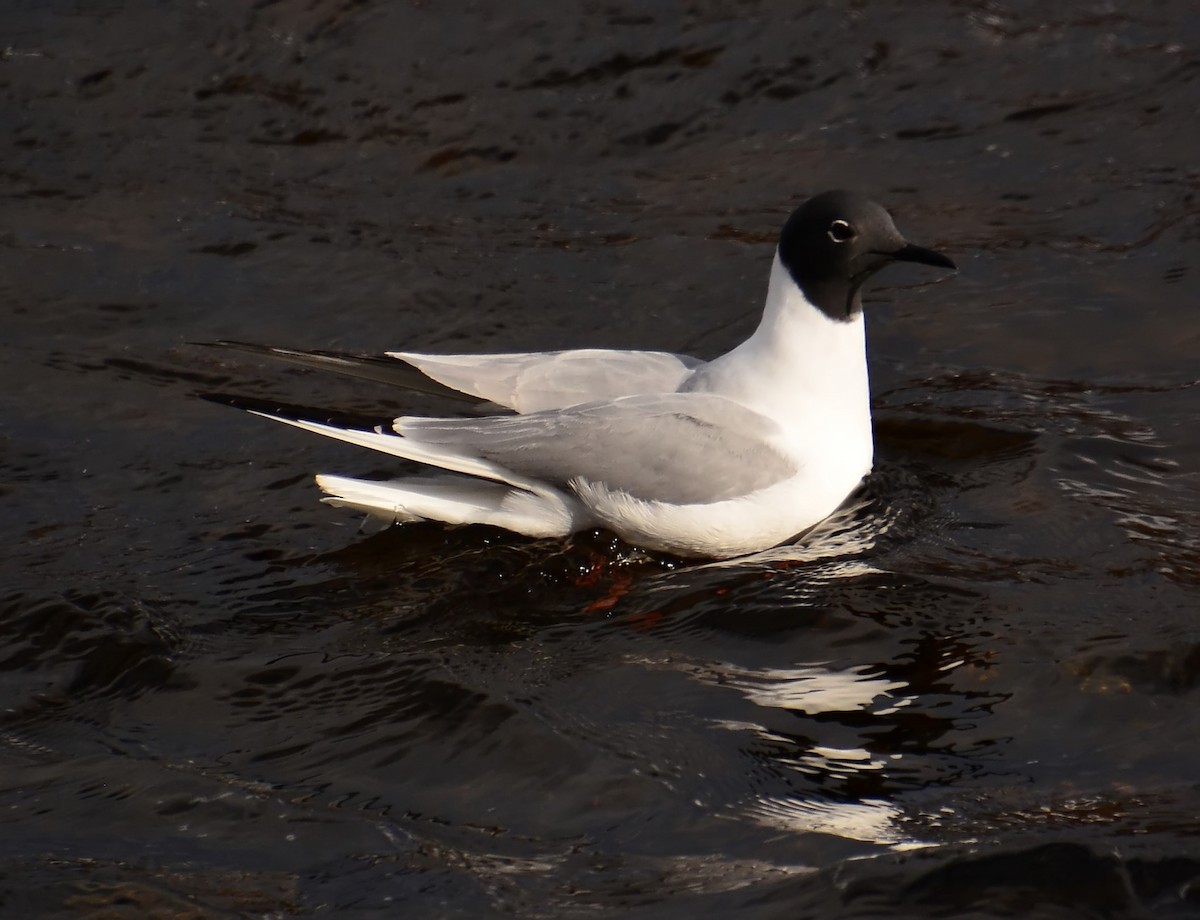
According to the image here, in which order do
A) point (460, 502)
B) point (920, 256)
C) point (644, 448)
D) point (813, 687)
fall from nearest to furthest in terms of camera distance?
point (813, 687) → point (644, 448) → point (920, 256) → point (460, 502)

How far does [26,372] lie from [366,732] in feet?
12.3

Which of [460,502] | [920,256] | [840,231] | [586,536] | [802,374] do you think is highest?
[840,231]

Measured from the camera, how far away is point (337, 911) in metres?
4.45

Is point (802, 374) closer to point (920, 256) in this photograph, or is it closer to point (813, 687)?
point (920, 256)

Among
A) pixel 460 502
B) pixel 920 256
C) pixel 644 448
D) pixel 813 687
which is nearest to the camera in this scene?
pixel 813 687

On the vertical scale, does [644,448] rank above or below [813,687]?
above

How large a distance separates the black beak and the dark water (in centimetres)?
102

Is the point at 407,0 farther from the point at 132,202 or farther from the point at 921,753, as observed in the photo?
the point at 921,753

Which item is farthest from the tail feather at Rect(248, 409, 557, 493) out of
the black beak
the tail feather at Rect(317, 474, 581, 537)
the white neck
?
the black beak

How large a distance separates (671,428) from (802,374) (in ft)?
1.93

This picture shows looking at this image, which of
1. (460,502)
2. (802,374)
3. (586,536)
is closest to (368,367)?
(460,502)

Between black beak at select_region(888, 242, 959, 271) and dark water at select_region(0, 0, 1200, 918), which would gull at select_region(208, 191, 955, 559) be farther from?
dark water at select_region(0, 0, 1200, 918)

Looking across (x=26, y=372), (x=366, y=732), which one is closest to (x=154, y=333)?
(x=26, y=372)

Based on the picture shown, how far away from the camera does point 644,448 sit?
624 centimetres
